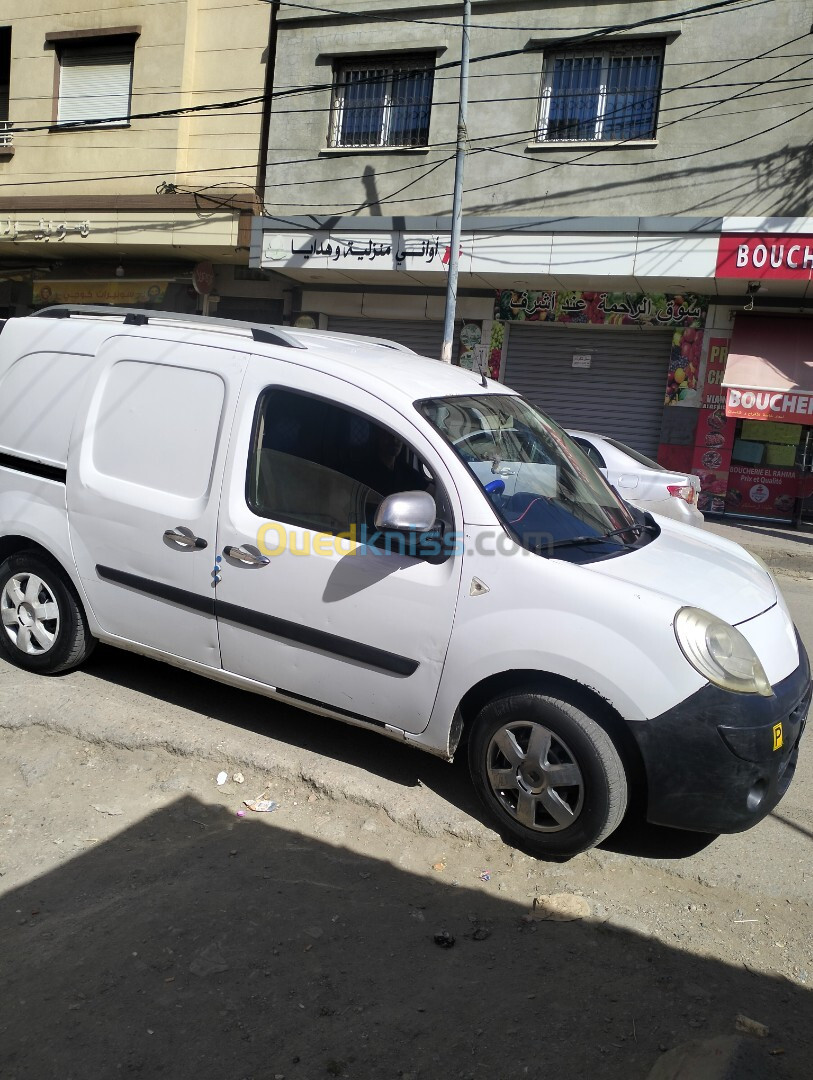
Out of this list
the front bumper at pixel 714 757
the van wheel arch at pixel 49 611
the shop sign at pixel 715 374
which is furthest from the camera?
the shop sign at pixel 715 374

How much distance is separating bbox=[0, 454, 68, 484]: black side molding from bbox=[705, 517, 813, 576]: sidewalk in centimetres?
781

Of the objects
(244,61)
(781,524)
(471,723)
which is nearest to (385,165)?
(244,61)

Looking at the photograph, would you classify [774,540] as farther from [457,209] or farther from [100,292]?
[100,292]

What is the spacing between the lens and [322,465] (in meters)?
3.83

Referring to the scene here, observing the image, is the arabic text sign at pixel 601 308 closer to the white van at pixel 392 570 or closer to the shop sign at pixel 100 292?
the shop sign at pixel 100 292

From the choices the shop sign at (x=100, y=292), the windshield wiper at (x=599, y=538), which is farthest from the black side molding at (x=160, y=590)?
the shop sign at (x=100, y=292)

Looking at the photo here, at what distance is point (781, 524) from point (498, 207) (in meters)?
6.61

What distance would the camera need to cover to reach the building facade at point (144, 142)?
1548 cm

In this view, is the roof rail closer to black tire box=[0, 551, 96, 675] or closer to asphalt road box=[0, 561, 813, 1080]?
black tire box=[0, 551, 96, 675]

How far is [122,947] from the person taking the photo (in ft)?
9.05

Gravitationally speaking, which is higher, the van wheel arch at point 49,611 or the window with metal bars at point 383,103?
the window with metal bars at point 383,103

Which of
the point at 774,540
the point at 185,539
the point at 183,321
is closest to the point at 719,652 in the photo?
the point at 185,539

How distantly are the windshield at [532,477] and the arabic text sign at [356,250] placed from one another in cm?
1051

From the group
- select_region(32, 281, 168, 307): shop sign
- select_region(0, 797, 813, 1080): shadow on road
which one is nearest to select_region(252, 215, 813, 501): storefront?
select_region(32, 281, 168, 307): shop sign
